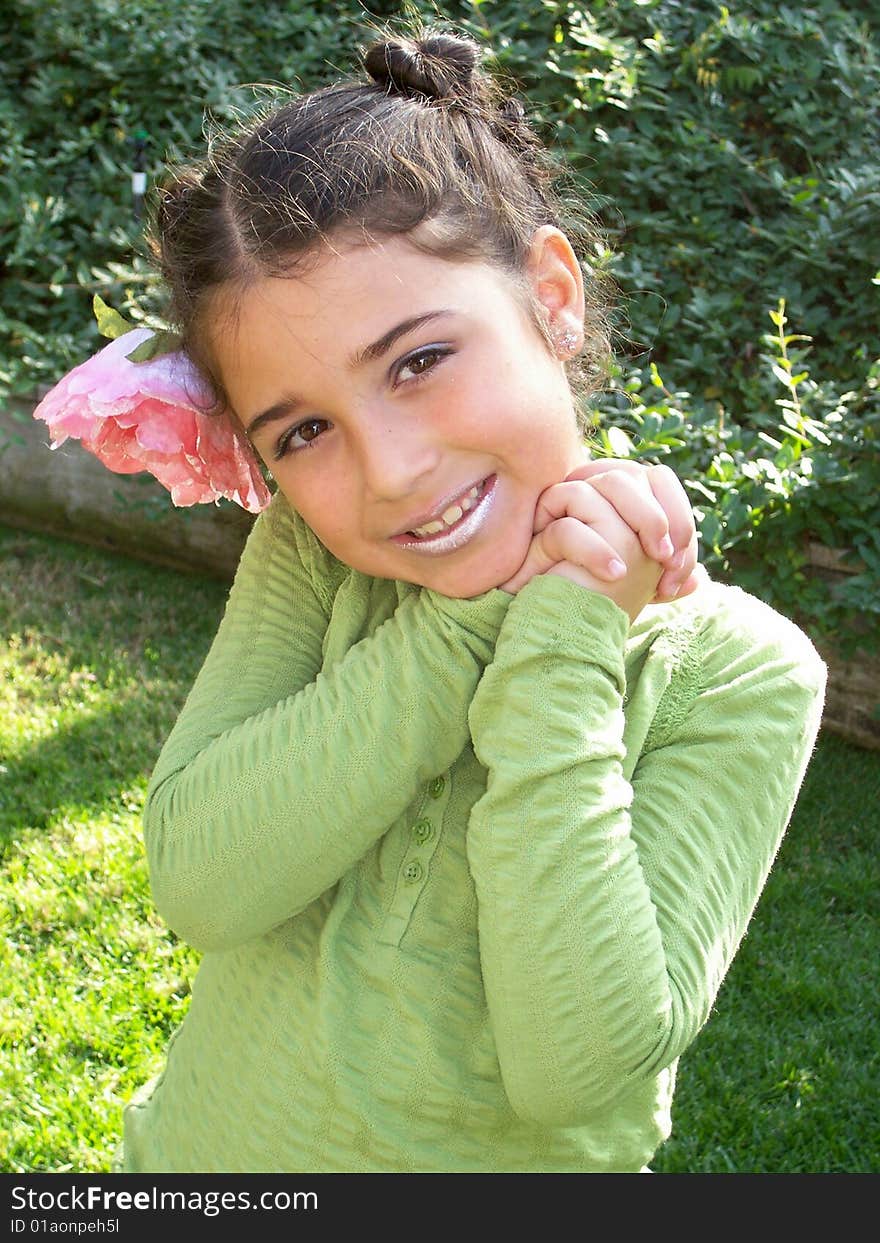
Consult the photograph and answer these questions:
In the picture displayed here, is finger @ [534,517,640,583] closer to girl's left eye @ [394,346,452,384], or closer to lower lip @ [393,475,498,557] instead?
lower lip @ [393,475,498,557]

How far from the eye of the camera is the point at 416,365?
154 cm

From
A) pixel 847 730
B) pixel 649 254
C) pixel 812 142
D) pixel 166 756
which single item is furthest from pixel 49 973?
pixel 812 142

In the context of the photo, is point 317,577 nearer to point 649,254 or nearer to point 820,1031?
point 820,1031

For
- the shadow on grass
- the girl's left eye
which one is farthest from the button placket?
the shadow on grass

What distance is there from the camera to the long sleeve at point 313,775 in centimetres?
153

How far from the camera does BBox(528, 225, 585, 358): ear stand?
1.74 meters

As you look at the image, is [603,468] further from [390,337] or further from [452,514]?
[390,337]

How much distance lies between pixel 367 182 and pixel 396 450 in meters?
0.32

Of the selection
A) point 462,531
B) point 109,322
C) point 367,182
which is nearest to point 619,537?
point 462,531

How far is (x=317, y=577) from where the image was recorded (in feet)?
5.98

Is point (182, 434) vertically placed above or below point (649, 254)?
above

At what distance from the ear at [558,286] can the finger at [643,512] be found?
251mm

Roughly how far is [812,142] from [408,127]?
3488 millimetres

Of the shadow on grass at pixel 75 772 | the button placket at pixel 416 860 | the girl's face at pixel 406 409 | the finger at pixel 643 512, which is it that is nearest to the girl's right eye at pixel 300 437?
the girl's face at pixel 406 409
